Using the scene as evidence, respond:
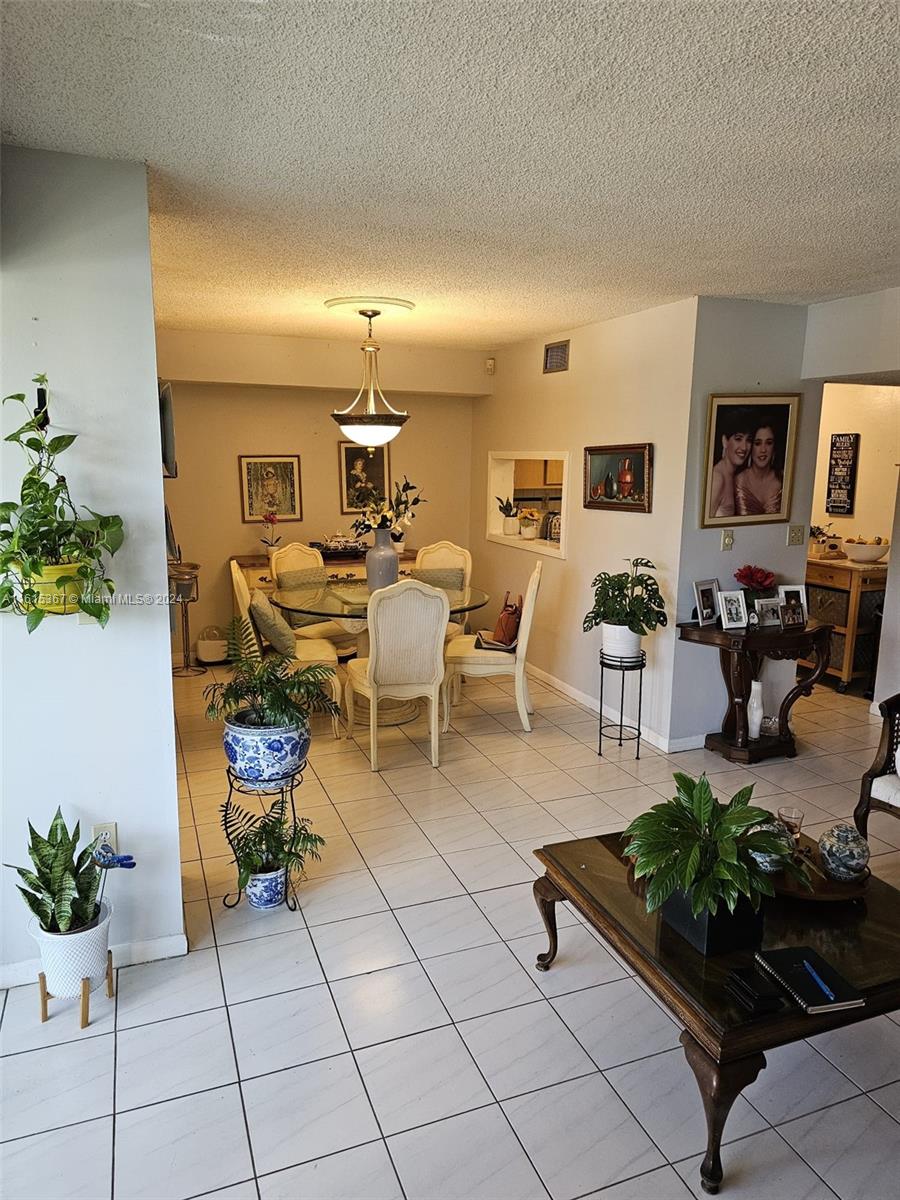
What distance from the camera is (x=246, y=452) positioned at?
601 cm

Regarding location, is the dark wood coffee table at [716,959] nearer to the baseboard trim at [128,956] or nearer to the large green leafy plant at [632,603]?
the baseboard trim at [128,956]

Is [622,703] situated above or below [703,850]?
below

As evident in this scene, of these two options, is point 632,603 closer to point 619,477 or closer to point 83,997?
point 619,477

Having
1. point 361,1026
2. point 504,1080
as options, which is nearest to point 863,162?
point 504,1080

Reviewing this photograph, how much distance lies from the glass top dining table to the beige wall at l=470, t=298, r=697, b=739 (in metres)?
0.70

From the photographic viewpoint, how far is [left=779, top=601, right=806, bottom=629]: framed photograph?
4.23 meters

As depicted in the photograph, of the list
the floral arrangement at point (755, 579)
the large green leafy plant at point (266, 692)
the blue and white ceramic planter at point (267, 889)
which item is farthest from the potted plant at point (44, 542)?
the floral arrangement at point (755, 579)

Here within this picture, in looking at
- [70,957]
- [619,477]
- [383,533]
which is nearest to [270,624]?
[383,533]

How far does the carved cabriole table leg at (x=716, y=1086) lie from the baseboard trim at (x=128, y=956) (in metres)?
1.67

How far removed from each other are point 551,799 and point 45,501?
A: 2625 millimetres

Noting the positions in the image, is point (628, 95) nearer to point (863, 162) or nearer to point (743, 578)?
point (863, 162)

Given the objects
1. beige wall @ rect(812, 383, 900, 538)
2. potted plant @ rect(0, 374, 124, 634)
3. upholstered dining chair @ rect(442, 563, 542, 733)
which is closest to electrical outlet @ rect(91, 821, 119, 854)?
potted plant @ rect(0, 374, 124, 634)

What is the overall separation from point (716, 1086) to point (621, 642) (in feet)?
8.90

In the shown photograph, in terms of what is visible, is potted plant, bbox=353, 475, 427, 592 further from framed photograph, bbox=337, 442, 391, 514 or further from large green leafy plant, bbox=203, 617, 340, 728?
large green leafy plant, bbox=203, 617, 340, 728
